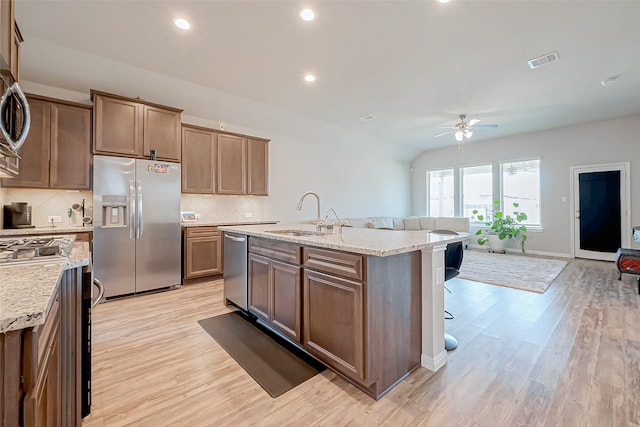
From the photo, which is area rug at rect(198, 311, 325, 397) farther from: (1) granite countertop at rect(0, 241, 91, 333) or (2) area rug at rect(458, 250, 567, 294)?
(2) area rug at rect(458, 250, 567, 294)

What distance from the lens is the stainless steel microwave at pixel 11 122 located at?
135 cm

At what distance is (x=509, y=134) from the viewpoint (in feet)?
22.6

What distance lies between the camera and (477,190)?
25.4 ft

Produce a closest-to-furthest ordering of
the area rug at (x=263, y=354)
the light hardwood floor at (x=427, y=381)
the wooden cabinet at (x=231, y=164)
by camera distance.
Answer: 1. the light hardwood floor at (x=427, y=381)
2. the area rug at (x=263, y=354)
3. the wooden cabinet at (x=231, y=164)

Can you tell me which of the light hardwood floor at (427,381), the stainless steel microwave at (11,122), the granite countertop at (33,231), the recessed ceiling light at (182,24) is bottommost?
the light hardwood floor at (427,381)

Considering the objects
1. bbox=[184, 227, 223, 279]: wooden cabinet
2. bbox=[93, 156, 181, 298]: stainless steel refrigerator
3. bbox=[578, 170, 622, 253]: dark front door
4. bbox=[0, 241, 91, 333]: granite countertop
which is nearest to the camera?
bbox=[0, 241, 91, 333]: granite countertop

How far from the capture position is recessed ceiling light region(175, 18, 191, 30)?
2.63m

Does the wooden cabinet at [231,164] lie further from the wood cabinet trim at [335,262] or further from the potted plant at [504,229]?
the potted plant at [504,229]

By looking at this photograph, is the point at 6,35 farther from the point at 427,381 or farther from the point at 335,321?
the point at 427,381

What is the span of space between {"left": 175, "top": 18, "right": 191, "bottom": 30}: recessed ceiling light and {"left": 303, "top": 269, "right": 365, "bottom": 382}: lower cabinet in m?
2.63

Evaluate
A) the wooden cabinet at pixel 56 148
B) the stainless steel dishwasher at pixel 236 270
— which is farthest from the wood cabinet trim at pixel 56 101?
the stainless steel dishwasher at pixel 236 270

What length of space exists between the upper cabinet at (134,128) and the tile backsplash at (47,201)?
0.84 metres

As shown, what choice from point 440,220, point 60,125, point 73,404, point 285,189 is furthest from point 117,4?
point 440,220

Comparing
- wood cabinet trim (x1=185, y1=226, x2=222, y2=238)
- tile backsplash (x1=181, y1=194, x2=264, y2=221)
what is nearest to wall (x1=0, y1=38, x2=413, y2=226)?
tile backsplash (x1=181, y1=194, x2=264, y2=221)
